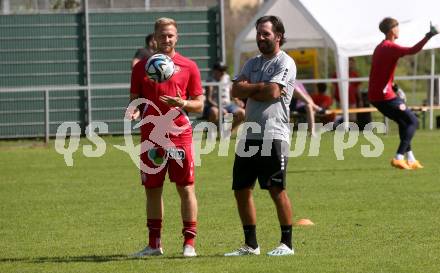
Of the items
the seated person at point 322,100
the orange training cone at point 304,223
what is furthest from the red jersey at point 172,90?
the seated person at point 322,100

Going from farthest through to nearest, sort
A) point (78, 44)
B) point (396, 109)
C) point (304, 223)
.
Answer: point (78, 44), point (396, 109), point (304, 223)

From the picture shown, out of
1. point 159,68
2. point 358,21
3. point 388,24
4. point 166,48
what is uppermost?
point 358,21

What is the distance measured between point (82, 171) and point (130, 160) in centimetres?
200

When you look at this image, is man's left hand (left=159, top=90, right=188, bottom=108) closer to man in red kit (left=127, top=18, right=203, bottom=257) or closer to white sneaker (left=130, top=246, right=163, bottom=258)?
man in red kit (left=127, top=18, right=203, bottom=257)

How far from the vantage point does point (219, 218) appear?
12.8 m

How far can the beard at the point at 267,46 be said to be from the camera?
31.2ft

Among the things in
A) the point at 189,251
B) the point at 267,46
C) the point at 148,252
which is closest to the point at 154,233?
the point at 148,252

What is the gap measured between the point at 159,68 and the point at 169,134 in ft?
2.06

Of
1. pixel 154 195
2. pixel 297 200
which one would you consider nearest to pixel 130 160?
pixel 297 200

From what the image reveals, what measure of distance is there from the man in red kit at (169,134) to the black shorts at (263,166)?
0.44m

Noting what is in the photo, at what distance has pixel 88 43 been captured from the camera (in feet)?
93.1

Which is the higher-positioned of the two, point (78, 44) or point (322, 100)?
point (78, 44)

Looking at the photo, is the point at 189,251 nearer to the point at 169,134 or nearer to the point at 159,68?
the point at 169,134

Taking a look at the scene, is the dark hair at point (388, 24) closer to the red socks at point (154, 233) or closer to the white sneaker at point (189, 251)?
the red socks at point (154, 233)
